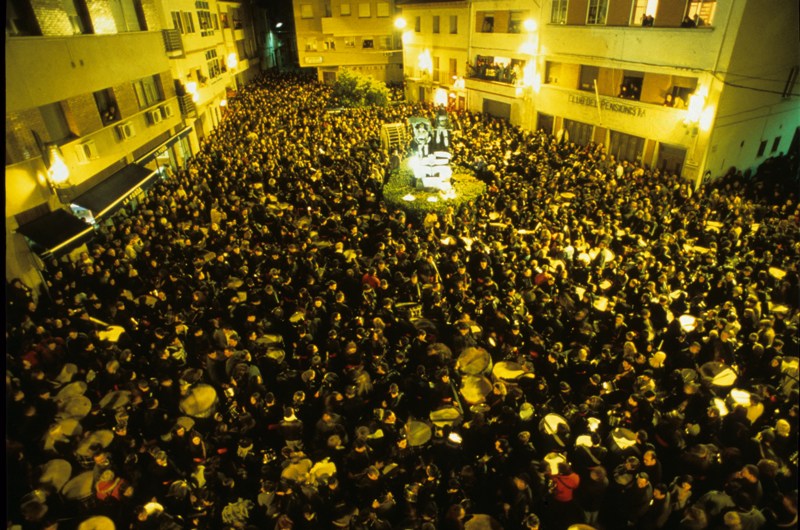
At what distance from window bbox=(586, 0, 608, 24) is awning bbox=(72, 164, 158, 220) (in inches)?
753

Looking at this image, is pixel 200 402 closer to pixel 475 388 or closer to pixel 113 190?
pixel 475 388

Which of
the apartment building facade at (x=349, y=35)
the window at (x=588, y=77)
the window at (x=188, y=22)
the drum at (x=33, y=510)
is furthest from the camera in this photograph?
the apartment building facade at (x=349, y=35)

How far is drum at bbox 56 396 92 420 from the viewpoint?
6363 mm

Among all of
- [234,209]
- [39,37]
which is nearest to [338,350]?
[234,209]

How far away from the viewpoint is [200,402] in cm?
643

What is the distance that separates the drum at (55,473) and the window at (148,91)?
1426 cm

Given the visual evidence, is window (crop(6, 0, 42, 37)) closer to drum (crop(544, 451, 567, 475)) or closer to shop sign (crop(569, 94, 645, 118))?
drum (crop(544, 451, 567, 475))

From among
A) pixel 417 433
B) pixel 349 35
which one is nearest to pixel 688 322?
pixel 417 433

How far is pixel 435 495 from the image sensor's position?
5.61 m

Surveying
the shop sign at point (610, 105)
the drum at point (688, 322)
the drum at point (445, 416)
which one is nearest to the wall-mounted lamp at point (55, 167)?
the drum at point (445, 416)

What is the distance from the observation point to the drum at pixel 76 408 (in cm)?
636

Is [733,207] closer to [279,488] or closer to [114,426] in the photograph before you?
[279,488]

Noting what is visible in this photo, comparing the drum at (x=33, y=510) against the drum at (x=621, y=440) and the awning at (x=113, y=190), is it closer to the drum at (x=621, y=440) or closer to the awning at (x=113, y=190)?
the drum at (x=621, y=440)

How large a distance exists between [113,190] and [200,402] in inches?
387
